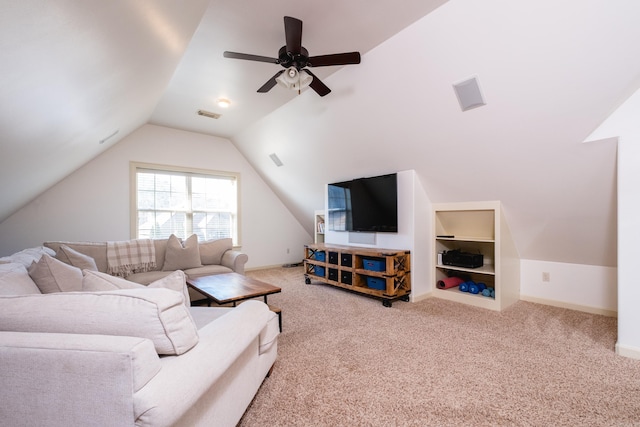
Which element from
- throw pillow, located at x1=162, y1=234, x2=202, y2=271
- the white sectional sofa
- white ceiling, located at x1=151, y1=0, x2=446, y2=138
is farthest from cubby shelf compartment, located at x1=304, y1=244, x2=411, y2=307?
the white sectional sofa

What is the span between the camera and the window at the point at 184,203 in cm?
494

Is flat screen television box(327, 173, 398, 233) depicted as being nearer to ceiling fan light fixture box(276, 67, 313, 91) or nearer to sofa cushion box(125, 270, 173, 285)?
ceiling fan light fixture box(276, 67, 313, 91)

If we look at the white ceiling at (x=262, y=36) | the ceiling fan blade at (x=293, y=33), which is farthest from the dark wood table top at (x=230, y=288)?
the white ceiling at (x=262, y=36)

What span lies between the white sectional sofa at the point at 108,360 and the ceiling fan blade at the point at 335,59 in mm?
1942

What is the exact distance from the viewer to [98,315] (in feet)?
3.28

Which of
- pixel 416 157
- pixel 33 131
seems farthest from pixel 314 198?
pixel 33 131

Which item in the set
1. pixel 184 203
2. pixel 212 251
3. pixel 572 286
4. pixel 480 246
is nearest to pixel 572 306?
pixel 572 286

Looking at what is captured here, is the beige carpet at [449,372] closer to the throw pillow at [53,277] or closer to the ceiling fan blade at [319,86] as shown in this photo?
the throw pillow at [53,277]

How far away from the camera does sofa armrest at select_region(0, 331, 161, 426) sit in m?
0.85

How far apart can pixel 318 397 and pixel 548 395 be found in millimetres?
1415

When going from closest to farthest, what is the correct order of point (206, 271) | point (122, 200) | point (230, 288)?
point (230, 288) → point (206, 271) → point (122, 200)

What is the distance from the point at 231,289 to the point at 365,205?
92.7 inches

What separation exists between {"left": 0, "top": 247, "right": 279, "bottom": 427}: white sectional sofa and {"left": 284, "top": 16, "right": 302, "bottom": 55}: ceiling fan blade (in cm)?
185

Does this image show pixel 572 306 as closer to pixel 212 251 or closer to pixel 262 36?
pixel 262 36
